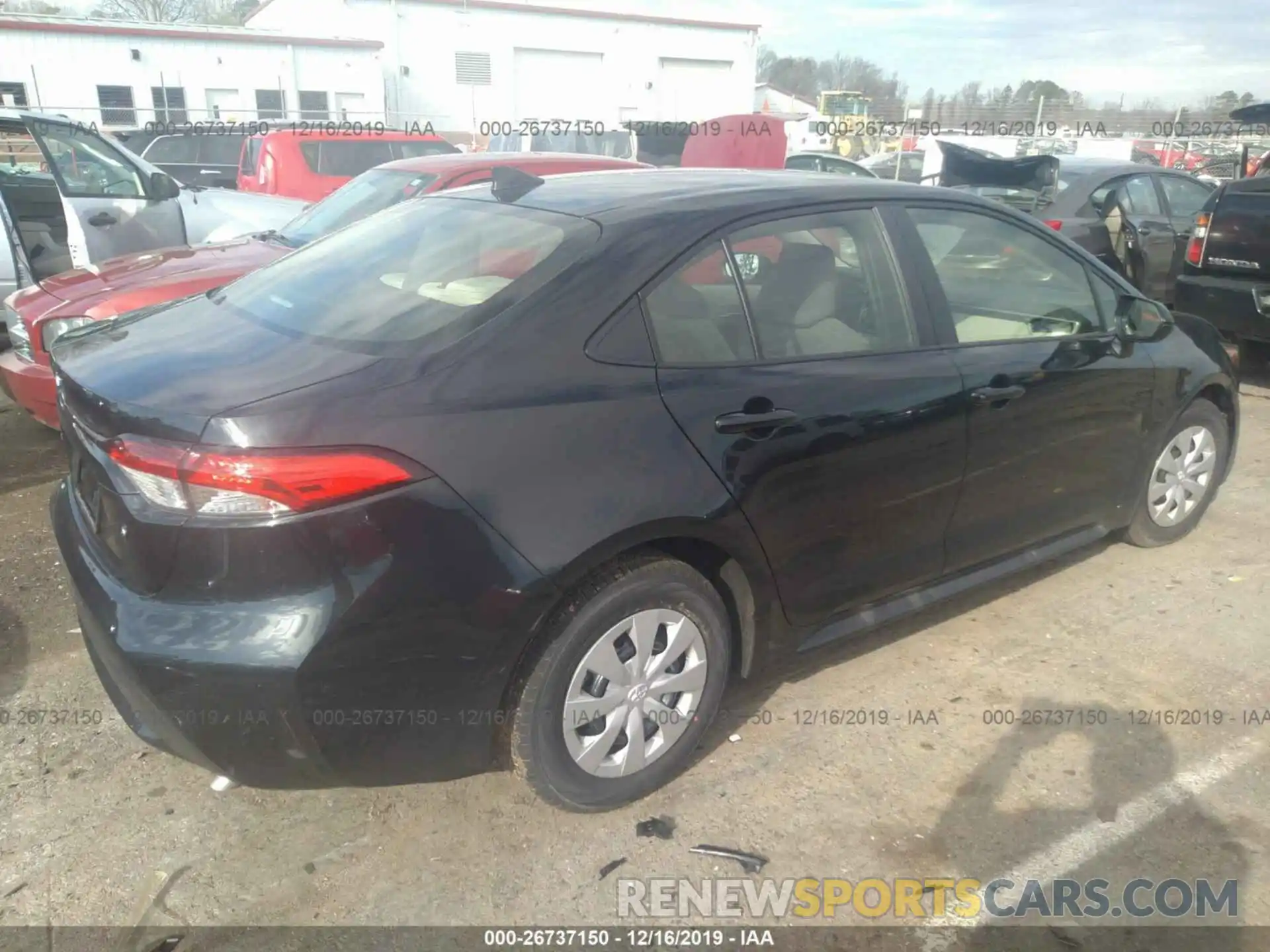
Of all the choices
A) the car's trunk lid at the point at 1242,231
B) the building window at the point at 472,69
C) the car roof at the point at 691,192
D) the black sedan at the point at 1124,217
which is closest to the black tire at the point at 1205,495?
the car roof at the point at 691,192

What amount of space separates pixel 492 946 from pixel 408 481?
1130 millimetres

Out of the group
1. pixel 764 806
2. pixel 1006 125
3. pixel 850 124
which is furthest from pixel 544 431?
pixel 850 124

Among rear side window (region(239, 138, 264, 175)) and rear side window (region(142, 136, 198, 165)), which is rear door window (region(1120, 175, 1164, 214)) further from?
rear side window (region(142, 136, 198, 165))

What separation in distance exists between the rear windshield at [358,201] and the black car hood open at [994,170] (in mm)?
4651

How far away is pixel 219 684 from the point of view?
83.6 inches

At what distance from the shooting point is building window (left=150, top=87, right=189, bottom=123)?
2702 centimetres

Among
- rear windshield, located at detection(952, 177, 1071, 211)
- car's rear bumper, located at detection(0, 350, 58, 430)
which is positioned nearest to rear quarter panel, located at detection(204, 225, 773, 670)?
car's rear bumper, located at detection(0, 350, 58, 430)

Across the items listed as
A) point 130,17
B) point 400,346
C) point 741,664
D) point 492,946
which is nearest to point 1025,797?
point 741,664

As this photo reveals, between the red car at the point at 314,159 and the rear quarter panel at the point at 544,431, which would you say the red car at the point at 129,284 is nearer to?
the rear quarter panel at the point at 544,431

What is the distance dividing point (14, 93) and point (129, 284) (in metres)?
26.0

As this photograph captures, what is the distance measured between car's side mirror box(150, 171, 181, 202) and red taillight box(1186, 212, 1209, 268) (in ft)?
24.6

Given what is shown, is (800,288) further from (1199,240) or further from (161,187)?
(161,187)

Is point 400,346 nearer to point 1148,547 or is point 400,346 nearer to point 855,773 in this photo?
point 855,773

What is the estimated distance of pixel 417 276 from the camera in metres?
2.76
